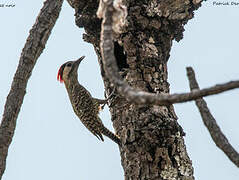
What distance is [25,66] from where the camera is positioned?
2.67 metres

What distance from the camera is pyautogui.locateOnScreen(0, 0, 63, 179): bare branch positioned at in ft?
8.11


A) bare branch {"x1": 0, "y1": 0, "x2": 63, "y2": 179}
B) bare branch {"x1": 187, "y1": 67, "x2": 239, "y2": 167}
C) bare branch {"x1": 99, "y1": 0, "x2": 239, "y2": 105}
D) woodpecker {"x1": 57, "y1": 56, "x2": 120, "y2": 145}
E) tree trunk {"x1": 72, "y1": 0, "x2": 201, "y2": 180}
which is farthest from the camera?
woodpecker {"x1": 57, "y1": 56, "x2": 120, "y2": 145}

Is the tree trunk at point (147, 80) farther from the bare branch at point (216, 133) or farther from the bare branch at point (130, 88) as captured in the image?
the bare branch at point (130, 88)

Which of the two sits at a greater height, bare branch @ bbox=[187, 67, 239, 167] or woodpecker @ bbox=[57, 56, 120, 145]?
woodpecker @ bbox=[57, 56, 120, 145]

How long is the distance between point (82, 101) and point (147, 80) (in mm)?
2272

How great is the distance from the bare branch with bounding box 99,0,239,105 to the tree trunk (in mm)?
1642

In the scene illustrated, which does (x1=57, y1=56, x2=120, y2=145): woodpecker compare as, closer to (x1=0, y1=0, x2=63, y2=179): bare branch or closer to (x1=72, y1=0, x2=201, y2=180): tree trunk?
(x1=72, y1=0, x2=201, y2=180): tree trunk

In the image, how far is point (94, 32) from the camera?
4.23 metres

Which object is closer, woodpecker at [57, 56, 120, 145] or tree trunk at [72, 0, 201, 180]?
tree trunk at [72, 0, 201, 180]

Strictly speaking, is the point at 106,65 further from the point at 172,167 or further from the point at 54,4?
the point at 172,167

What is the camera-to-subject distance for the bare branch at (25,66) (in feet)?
8.11

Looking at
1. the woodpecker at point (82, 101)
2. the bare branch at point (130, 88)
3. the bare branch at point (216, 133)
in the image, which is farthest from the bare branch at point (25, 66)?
the woodpecker at point (82, 101)

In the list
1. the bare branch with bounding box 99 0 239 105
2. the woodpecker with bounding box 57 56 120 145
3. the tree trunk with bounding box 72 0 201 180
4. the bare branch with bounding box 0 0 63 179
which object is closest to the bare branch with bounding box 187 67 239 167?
the bare branch with bounding box 99 0 239 105

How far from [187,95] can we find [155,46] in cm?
225
